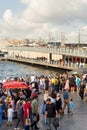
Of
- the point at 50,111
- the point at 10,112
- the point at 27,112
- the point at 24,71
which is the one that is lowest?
the point at 24,71

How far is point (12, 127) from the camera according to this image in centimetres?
1658

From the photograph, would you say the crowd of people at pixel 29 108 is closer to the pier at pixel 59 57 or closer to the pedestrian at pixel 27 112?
the pedestrian at pixel 27 112

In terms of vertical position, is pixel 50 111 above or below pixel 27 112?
above

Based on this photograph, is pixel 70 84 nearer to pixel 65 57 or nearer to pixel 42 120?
pixel 42 120

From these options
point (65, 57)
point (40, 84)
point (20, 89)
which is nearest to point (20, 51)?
point (65, 57)

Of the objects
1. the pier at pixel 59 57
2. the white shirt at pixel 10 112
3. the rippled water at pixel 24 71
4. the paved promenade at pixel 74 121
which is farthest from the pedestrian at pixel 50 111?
the rippled water at pixel 24 71

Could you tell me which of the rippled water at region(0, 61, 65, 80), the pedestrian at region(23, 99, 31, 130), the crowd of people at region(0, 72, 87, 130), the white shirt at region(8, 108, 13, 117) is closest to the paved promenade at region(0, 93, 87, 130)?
the crowd of people at region(0, 72, 87, 130)

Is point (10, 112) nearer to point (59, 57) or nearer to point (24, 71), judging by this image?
point (24, 71)

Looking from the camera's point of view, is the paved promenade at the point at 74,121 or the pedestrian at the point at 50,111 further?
the paved promenade at the point at 74,121

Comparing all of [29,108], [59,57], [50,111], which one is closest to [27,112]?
[29,108]

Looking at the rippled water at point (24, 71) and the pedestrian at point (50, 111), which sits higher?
the pedestrian at point (50, 111)

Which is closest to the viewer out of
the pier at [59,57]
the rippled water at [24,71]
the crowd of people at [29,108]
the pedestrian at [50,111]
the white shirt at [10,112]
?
the pedestrian at [50,111]

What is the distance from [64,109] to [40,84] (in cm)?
979

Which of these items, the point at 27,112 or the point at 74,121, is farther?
the point at 74,121
